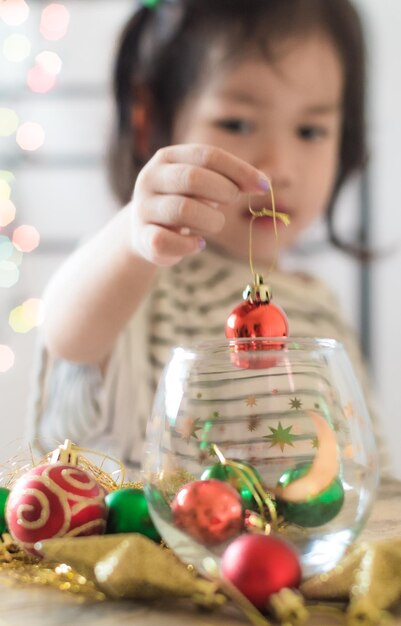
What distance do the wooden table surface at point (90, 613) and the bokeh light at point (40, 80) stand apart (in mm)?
1673

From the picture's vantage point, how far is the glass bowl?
12.7 inches

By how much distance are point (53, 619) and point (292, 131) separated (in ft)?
3.52

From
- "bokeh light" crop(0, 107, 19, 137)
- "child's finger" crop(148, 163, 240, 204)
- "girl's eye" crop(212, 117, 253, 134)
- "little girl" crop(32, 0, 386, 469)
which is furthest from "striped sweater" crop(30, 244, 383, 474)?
"bokeh light" crop(0, 107, 19, 137)

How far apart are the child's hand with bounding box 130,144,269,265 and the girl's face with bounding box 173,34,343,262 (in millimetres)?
Result: 606

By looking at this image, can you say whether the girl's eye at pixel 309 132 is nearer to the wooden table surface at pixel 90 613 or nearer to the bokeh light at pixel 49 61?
the bokeh light at pixel 49 61

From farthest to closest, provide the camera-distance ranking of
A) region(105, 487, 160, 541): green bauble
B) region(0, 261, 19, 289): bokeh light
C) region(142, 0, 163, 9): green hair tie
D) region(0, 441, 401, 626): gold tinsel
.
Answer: region(0, 261, 19, 289): bokeh light
region(142, 0, 163, 9): green hair tie
region(105, 487, 160, 541): green bauble
region(0, 441, 401, 626): gold tinsel

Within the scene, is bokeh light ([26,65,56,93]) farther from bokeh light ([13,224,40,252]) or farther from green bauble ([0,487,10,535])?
green bauble ([0,487,10,535])

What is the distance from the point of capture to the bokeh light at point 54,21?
73.0 inches

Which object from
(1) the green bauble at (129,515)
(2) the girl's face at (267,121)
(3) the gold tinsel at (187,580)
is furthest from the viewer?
(2) the girl's face at (267,121)

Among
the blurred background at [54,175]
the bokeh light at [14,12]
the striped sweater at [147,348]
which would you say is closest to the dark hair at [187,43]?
the striped sweater at [147,348]

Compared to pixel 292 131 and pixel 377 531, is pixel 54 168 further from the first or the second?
pixel 377 531

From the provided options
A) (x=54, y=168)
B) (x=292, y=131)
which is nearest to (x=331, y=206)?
(x=292, y=131)

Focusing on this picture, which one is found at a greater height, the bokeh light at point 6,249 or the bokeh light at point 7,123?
the bokeh light at point 7,123

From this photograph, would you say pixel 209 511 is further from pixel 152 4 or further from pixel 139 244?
pixel 152 4
